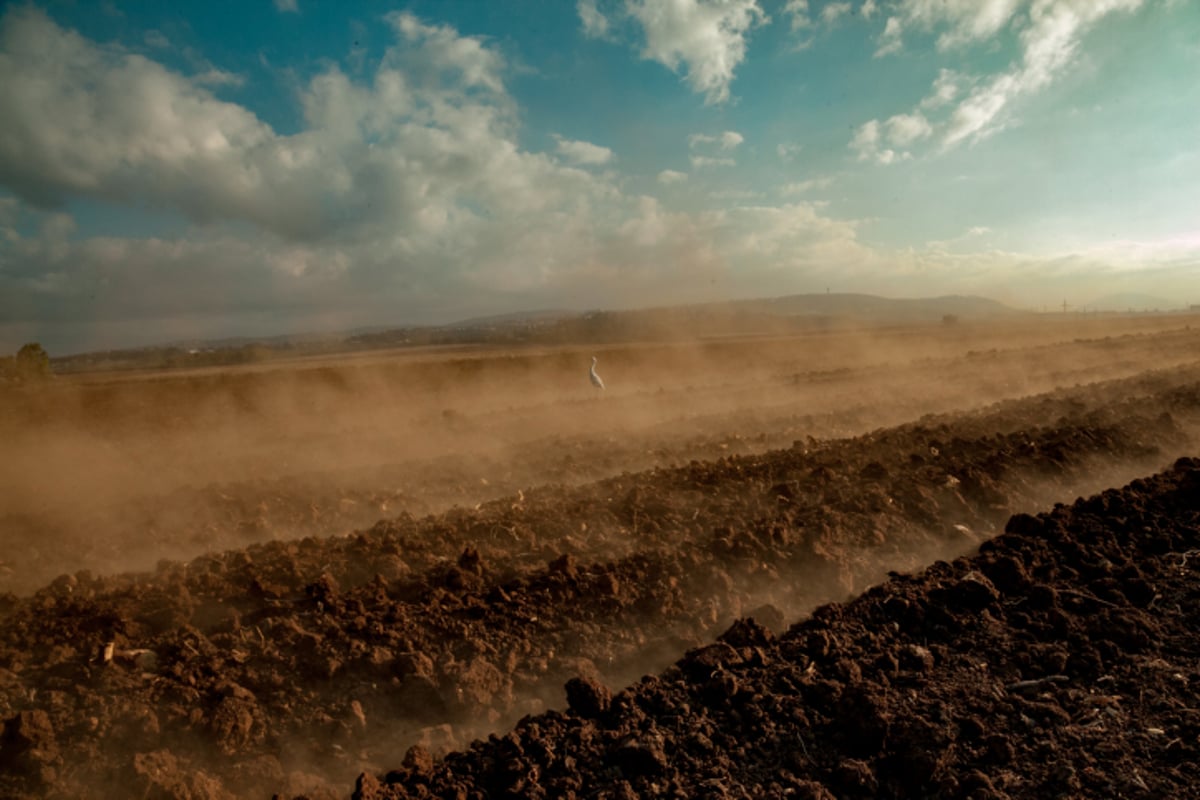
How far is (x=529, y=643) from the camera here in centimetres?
520

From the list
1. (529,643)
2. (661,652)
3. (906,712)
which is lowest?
(661,652)

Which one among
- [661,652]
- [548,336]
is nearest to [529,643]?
[661,652]

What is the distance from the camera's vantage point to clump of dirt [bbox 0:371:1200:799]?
3816 millimetres

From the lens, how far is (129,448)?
18.5m

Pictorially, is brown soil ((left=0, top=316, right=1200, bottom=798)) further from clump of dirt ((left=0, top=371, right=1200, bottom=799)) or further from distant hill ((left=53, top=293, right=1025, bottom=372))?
distant hill ((left=53, top=293, right=1025, bottom=372))

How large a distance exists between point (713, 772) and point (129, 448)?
20329 millimetres

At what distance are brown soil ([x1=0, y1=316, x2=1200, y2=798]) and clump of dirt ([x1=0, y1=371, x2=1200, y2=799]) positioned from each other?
2 cm

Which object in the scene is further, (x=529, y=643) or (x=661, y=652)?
(x=661, y=652)

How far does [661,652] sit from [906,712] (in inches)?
79.2

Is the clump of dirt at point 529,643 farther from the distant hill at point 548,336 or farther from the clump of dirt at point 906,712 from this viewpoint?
the distant hill at point 548,336

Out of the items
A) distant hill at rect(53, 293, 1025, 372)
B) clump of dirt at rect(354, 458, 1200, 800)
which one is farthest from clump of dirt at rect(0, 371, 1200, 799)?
distant hill at rect(53, 293, 1025, 372)

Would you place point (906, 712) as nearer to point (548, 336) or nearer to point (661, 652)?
point (661, 652)

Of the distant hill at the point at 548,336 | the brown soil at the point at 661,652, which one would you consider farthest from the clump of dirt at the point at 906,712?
the distant hill at the point at 548,336

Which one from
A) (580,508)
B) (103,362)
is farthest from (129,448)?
(103,362)
